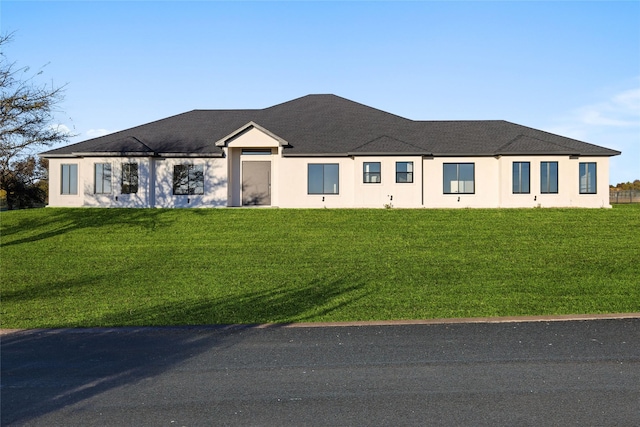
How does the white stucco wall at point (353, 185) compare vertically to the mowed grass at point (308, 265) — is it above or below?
above

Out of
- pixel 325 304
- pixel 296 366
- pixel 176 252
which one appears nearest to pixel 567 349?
pixel 296 366

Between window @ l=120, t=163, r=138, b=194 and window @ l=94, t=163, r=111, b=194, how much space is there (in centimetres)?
80

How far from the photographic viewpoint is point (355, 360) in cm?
862

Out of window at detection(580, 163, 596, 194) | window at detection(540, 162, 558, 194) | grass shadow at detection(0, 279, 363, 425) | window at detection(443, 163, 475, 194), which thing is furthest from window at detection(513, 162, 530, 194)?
grass shadow at detection(0, 279, 363, 425)

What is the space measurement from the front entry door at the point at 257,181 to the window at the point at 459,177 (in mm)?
9668

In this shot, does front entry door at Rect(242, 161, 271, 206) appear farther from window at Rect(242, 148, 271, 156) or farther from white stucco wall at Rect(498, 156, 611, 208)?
white stucco wall at Rect(498, 156, 611, 208)

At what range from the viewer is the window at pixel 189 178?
31.5 metres

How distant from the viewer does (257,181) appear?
32.2 m

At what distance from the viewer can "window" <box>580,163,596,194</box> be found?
31.6 meters

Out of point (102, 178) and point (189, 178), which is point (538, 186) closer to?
point (189, 178)

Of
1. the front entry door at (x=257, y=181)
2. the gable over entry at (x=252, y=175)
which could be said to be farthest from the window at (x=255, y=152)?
the front entry door at (x=257, y=181)

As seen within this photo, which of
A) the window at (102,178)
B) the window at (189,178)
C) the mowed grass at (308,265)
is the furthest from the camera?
the window at (189,178)

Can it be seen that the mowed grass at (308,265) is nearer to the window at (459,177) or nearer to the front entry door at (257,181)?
the front entry door at (257,181)

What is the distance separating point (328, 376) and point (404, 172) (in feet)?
78.4
